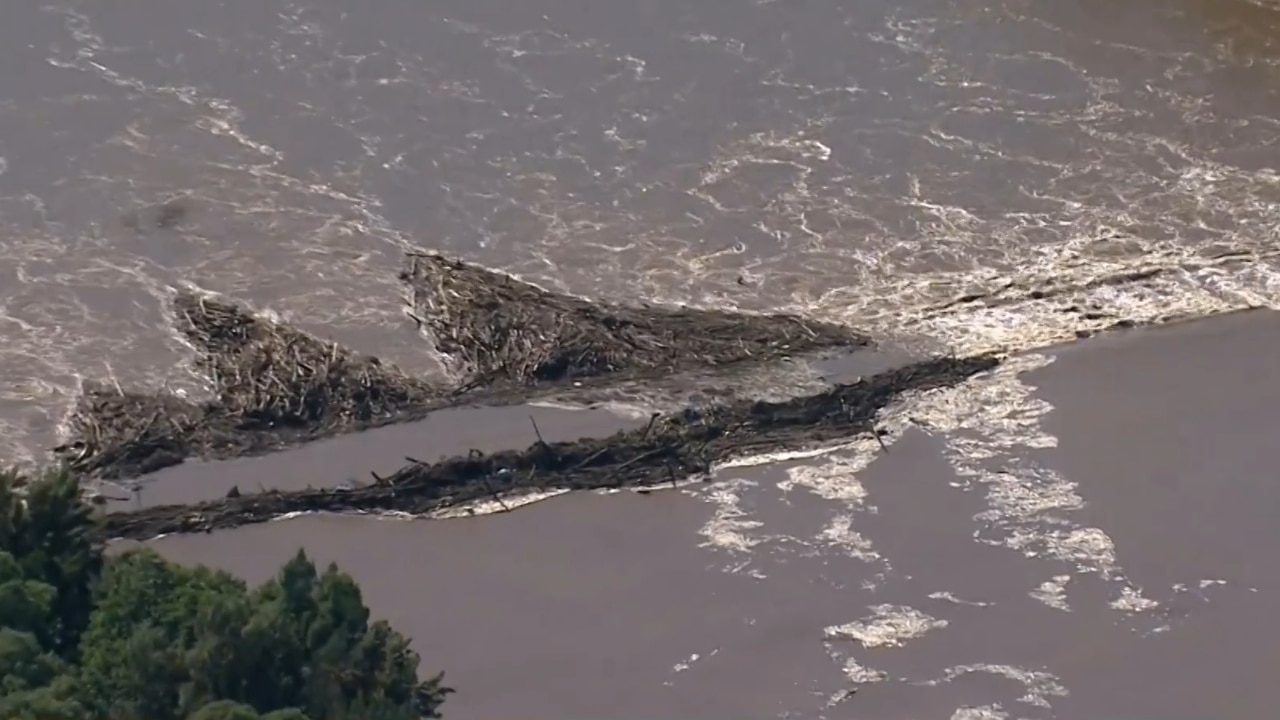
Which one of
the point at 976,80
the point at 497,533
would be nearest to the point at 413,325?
the point at 497,533

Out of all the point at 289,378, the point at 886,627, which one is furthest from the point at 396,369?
the point at 886,627

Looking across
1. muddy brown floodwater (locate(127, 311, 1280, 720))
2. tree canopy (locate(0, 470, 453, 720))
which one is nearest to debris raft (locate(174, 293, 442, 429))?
muddy brown floodwater (locate(127, 311, 1280, 720))

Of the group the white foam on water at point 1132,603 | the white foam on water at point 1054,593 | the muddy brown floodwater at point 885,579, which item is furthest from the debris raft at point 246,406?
the white foam on water at point 1132,603

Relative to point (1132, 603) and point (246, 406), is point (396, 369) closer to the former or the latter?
point (246, 406)

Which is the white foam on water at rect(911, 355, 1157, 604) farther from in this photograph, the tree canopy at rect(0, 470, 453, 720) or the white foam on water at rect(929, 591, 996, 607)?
the tree canopy at rect(0, 470, 453, 720)

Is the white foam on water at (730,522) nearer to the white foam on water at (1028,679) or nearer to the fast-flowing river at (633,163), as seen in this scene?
the white foam on water at (1028,679)

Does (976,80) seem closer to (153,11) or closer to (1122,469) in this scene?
(1122,469)

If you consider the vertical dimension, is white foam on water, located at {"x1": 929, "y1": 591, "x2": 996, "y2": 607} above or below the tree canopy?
below
